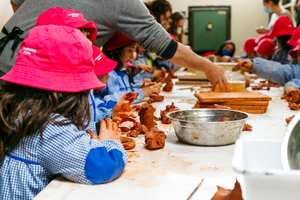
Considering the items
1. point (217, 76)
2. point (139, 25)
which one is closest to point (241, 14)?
point (217, 76)

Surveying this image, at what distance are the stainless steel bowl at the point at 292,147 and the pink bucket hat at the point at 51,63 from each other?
1.98ft

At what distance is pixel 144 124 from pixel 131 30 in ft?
1.96

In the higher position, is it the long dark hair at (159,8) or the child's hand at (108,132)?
the long dark hair at (159,8)

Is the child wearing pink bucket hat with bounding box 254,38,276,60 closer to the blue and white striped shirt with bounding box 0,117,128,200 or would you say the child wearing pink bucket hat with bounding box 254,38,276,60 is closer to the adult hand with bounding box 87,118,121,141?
the adult hand with bounding box 87,118,121,141

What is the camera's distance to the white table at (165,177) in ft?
2.48

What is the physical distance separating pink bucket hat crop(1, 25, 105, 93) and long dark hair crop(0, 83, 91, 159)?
0.15 feet

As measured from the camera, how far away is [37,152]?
851 mm

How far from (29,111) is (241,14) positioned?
8.35 m

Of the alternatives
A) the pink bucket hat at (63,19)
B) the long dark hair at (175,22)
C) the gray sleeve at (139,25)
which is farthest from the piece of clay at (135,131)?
the long dark hair at (175,22)

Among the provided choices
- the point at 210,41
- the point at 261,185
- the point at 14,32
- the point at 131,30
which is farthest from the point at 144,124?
the point at 210,41

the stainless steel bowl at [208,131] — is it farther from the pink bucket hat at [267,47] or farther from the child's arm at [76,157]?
the pink bucket hat at [267,47]

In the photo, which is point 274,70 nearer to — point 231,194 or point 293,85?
point 293,85

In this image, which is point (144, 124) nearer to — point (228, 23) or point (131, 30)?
point (131, 30)

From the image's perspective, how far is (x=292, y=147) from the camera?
0.52 meters
